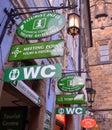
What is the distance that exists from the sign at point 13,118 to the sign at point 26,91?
0.47m

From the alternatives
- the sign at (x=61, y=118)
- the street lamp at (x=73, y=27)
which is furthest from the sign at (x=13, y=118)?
the sign at (x=61, y=118)

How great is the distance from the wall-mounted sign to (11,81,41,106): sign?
0.88 meters

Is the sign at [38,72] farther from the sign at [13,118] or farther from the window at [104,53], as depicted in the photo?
the window at [104,53]

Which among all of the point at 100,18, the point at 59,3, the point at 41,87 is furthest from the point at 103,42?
the point at 41,87

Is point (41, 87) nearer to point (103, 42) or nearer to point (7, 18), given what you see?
point (7, 18)

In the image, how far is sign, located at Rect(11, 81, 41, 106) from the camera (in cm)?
554

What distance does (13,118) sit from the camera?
22.3ft

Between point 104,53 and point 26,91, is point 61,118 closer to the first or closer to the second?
point 26,91

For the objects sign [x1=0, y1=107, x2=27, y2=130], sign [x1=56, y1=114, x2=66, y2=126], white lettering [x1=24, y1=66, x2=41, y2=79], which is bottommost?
sign [x1=0, y1=107, x2=27, y2=130]

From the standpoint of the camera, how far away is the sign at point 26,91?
5541 millimetres

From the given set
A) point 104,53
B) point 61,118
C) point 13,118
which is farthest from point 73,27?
point 104,53

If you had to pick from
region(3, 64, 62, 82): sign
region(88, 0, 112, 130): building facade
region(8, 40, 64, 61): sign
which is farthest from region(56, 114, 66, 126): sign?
region(88, 0, 112, 130): building facade

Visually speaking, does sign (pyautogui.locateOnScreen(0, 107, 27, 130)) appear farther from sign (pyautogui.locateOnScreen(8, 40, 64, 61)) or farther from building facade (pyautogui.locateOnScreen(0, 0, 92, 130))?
sign (pyautogui.locateOnScreen(8, 40, 64, 61))

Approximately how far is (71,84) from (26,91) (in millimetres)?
1732
